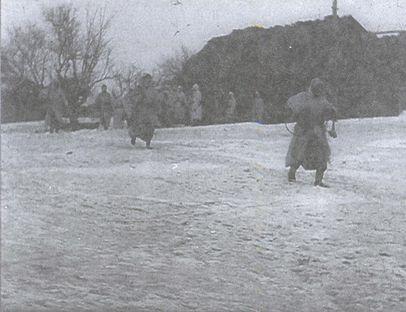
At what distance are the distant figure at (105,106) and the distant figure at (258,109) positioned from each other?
0.56m

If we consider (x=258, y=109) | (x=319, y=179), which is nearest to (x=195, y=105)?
(x=258, y=109)

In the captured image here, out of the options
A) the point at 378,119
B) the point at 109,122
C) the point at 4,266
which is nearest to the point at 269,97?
the point at 378,119

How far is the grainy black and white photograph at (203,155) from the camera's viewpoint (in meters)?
2.37

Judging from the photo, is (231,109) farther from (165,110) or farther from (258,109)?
(165,110)

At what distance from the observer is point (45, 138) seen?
2369 mm

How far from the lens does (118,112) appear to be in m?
2.51

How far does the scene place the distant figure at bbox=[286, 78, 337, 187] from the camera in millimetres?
2688

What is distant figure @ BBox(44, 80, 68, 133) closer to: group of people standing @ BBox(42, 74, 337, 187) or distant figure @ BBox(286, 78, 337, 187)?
group of people standing @ BBox(42, 74, 337, 187)

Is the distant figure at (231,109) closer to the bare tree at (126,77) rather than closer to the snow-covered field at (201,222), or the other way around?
the snow-covered field at (201,222)

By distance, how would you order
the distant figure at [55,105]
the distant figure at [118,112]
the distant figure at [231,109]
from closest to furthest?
the distant figure at [55,105] → the distant figure at [118,112] → the distant figure at [231,109]

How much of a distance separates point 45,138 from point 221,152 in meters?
0.70

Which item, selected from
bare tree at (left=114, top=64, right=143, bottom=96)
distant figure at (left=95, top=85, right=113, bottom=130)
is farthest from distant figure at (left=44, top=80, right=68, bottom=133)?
bare tree at (left=114, top=64, right=143, bottom=96)

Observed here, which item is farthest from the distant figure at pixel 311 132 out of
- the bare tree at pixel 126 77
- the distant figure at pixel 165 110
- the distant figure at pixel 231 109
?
the bare tree at pixel 126 77

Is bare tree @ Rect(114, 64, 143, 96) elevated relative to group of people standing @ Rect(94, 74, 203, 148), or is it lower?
elevated
